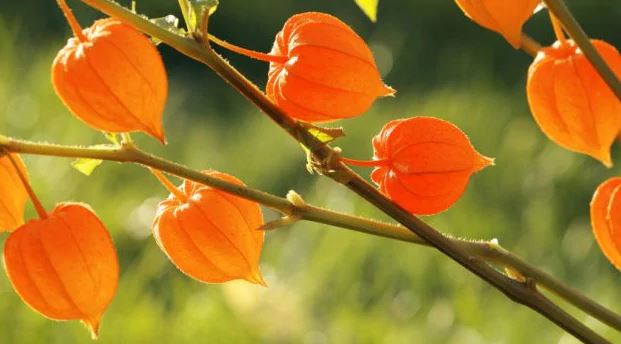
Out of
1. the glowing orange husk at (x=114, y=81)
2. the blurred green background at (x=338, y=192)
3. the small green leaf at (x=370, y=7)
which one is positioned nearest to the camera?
the glowing orange husk at (x=114, y=81)

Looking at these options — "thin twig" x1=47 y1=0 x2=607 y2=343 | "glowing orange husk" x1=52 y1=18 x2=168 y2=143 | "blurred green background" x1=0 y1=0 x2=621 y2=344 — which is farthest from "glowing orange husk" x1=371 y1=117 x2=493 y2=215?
"blurred green background" x1=0 y1=0 x2=621 y2=344

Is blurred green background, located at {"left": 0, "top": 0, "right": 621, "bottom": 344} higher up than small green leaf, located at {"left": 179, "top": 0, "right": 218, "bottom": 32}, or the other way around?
small green leaf, located at {"left": 179, "top": 0, "right": 218, "bottom": 32}

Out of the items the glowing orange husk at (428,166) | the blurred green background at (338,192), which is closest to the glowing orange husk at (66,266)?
the glowing orange husk at (428,166)

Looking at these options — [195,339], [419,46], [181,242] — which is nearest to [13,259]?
[181,242]

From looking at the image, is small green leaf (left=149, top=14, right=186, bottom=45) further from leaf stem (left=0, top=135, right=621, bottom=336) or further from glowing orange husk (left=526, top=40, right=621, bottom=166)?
glowing orange husk (left=526, top=40, right=621, bottom=166)

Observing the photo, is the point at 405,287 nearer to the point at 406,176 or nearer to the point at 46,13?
the point at 406,176

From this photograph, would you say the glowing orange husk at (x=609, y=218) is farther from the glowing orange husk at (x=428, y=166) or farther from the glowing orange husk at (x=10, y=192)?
the glowing orange husk at (x=10, y=192)

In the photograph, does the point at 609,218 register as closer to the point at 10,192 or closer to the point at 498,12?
the point at 498,12
